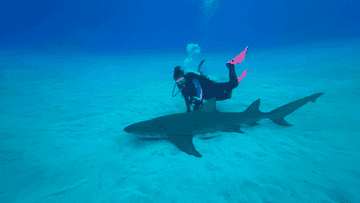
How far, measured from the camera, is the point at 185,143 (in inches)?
130

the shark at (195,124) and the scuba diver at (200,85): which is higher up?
the scuba diver at (200,85)

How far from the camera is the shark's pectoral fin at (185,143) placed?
3.04 metres

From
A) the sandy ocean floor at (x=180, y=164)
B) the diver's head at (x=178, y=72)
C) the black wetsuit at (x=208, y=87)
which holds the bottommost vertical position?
the sandy ocean floor at (x=180, y=164)

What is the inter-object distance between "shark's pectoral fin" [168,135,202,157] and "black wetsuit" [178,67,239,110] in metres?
1.96

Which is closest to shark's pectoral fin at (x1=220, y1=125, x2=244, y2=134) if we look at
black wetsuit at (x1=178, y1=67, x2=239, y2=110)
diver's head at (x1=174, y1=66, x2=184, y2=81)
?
black wetsuit at (x1=178, y1=67, x2=239, y2=110)

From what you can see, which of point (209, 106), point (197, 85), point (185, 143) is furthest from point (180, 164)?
point (197, 85)

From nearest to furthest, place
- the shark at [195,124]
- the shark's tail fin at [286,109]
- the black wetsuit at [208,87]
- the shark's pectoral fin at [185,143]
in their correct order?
the shark's pectoral fin at [185,143]
the shark at [195,124]
the shark's tail fin at [286,109]
the black wetsuit at [208,87]

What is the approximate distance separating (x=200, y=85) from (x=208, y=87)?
37cm

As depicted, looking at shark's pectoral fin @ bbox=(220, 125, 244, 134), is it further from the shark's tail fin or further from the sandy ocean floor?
the shark's tail fin

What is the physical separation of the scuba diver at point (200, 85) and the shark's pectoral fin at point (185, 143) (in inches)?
65.7

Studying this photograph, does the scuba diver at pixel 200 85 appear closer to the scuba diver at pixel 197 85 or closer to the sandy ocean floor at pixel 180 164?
the scuba diver at pixel 197 85

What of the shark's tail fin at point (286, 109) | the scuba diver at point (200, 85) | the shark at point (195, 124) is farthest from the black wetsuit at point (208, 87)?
the shark's tail fin at point (286, 109)

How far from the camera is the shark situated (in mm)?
3607

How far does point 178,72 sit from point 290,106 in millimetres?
3581
